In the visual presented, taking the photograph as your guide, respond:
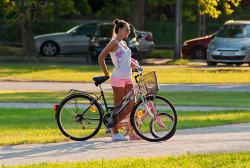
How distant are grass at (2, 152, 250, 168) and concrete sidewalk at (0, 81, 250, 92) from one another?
8.73 m

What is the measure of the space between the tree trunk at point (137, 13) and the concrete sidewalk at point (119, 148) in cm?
1845

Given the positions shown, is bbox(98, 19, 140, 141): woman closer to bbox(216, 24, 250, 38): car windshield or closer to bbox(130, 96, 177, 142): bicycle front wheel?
bbox(130, 96, 177, 142): bicycle front wheel

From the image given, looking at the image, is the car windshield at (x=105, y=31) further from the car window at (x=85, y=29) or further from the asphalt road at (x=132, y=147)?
the asphalt road at (x=132, y=147)

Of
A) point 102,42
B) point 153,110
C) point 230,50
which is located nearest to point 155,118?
point 153,110

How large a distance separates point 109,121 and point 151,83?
79cm

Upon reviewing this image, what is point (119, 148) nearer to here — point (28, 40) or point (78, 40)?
point (28, 40)

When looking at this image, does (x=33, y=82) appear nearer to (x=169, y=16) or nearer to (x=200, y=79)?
(x=200, y=79)

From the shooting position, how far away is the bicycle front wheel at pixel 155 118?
740 centimetres

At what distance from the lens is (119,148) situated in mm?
6879

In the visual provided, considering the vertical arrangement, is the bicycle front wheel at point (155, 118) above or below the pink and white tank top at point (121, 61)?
below

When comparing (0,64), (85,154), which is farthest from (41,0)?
(85,154)

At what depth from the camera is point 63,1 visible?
23391 millimetres

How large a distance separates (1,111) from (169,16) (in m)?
30.3

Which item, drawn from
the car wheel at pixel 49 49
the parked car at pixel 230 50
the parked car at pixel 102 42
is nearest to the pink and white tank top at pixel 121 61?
the parked car at pixel 230 50
